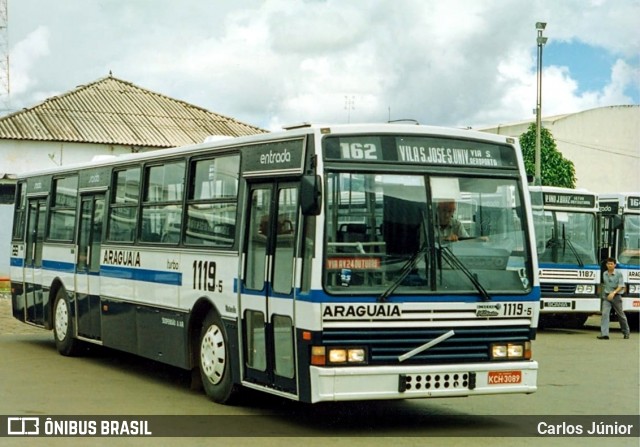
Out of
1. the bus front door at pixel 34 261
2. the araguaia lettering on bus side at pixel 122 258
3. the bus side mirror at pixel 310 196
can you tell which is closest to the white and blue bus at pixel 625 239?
the bus front door at pixel 34 261

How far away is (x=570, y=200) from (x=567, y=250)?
3.66ft

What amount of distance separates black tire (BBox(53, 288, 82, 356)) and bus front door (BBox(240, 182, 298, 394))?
6.73m

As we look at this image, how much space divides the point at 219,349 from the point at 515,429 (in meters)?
3.34

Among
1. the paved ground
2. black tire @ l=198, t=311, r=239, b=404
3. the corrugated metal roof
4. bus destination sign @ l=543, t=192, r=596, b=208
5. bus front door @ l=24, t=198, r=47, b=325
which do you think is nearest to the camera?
black tire @ l=198, t=311, r=239, b=404

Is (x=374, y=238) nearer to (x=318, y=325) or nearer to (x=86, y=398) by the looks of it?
(x=318, y=325)

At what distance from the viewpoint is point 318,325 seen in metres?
10.1

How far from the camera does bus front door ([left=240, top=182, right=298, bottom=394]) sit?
10.8 m

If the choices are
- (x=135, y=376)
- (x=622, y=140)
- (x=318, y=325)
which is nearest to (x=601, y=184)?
(x=622, y=140)

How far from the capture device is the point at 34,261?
19.7 m

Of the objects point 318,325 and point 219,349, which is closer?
point 318,325

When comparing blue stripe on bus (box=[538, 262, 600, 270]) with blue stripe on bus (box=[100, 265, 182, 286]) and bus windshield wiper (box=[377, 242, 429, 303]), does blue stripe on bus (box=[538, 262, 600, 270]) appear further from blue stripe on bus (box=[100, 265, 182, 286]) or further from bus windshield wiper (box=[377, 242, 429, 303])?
bus windshield wiper (box=[377, 242, 429, 303])

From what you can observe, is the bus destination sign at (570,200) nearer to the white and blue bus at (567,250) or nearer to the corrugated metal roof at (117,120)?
the white and blue bus at (567,250)

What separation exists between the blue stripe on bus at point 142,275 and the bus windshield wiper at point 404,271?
3929 mm

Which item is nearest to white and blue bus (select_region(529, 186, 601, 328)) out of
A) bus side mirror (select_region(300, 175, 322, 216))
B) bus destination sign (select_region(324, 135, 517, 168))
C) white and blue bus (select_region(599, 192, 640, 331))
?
white and blue bus (select_region(599, 192, 640, 331))
